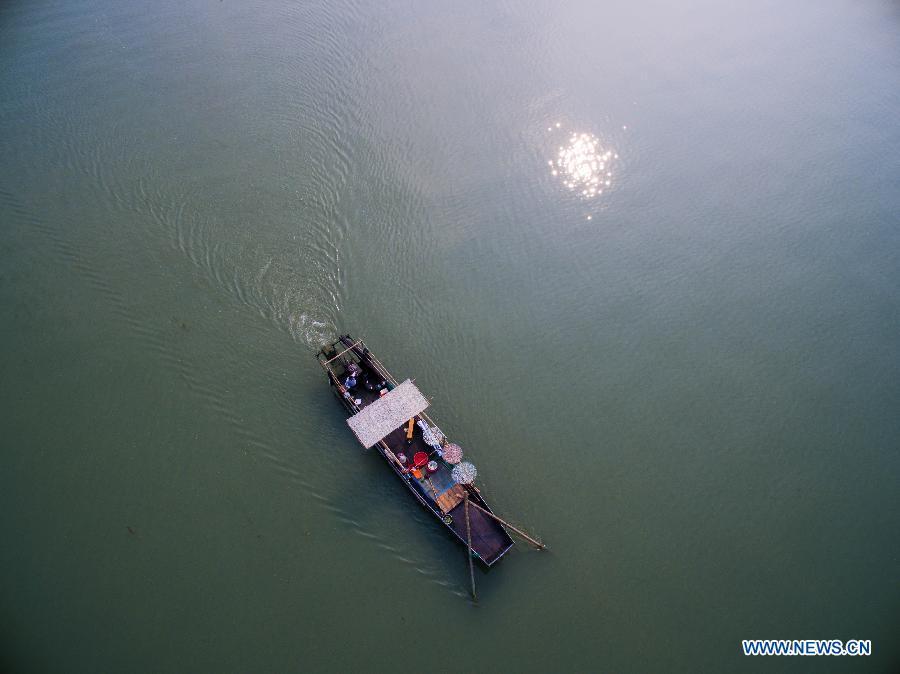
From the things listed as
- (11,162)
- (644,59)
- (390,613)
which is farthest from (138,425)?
(644,59)

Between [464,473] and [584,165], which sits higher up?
[584,165]

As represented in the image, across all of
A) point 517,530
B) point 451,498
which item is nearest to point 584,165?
point 451,498

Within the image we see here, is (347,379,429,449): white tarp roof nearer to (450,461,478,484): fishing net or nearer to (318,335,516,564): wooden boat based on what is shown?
(318,335,516,564): wooden boat

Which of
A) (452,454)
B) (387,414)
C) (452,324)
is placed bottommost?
(452,454)

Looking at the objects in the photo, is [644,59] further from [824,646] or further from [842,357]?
[824,646]

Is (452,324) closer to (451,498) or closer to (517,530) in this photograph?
(451,498)

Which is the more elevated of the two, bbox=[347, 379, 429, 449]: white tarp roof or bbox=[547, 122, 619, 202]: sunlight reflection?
bbox=[547, 122, 619, 202]: sunlight reflection

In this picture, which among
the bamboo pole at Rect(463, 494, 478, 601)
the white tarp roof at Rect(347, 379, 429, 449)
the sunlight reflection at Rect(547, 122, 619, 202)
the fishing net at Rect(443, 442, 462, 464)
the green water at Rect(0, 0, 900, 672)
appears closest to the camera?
the bamboo pole at Rect(463, 494, 478, 601)

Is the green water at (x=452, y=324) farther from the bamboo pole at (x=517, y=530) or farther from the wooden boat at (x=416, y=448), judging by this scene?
the wooden boat at (x=416, y=448)

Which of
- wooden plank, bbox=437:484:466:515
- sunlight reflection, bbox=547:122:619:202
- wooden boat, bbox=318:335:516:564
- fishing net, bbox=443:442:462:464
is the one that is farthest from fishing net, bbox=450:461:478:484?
sunlight reflection, bbox=547:122:619:202
